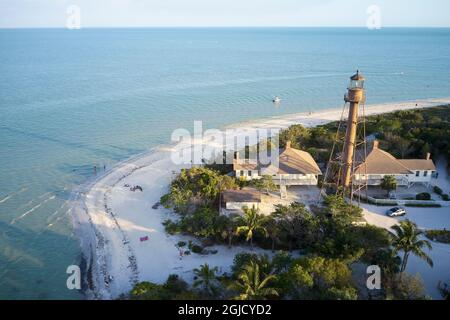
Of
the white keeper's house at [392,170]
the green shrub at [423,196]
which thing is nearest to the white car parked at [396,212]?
the green shrub at [423,196]

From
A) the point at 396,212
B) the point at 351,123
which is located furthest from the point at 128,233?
the point at 396,212

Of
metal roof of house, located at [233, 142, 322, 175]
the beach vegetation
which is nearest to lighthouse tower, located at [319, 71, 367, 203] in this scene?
metal roof of house, located at [233, 142, 322, 175]

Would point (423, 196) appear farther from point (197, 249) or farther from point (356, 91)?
point (197, 249)

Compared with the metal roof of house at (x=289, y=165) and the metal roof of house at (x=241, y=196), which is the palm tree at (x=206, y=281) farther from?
the metal roof of house at (x=289, y=165)

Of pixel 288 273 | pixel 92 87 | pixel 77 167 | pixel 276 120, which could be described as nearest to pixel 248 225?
pixel 288 273

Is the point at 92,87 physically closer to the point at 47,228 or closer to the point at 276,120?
the point at 276,120

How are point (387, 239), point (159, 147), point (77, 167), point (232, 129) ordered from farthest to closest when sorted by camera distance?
point (232, 129), point (159, 147), point (77, 167), point (387, 239)
